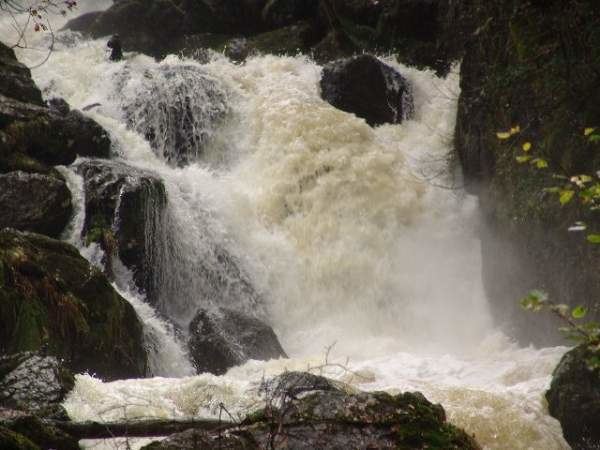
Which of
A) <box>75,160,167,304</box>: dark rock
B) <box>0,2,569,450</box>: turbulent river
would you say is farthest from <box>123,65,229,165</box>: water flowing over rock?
<box>75,160,167,304</box>: dark rock

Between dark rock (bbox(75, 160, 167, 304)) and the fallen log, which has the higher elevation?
the fallen log

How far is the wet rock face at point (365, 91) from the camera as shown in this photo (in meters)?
16.2

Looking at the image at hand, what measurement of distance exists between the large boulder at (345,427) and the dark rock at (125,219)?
267 inches

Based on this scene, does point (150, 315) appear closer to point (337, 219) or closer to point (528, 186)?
point (337, 219)

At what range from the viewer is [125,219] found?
10828 millimetres

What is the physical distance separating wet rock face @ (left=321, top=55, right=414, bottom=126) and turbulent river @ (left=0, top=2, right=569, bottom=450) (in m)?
0.40

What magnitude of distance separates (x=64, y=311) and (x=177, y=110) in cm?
856

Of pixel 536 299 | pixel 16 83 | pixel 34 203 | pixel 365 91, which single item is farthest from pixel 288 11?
pixel 536 299

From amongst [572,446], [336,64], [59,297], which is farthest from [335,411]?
[336,64]

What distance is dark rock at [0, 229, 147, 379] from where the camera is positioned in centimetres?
723

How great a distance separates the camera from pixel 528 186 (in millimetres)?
9281

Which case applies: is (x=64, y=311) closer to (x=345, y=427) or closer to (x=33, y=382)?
(x=33, y=382)

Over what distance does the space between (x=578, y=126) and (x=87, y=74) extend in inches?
516

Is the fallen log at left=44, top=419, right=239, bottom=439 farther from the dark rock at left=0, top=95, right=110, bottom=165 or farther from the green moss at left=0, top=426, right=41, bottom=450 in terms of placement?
the dark rock at left=0, top=95, right=110, bottom=165
